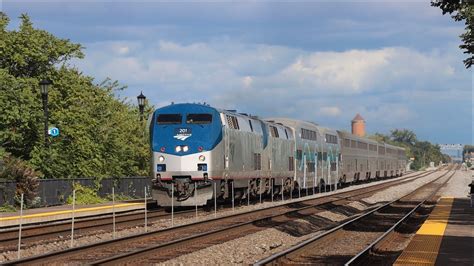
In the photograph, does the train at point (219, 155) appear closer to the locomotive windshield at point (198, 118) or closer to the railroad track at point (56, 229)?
the locomotive windshield at point (198, 118)

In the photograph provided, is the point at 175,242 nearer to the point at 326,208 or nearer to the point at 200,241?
the point at 200,241

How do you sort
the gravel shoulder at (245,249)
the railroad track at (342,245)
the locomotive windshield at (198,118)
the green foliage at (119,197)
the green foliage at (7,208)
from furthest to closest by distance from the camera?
the green foliage at (119,197)
the locomotive windshield at (198,118)
the green foliage at (7,208)
the gravel shoulder at (245,249)
the railroad track at (342,245)

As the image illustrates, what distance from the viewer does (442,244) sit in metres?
15.1

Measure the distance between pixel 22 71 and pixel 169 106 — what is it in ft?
36.2

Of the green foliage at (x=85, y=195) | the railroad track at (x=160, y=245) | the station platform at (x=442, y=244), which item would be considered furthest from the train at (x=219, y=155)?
the station platform at (x=442, y=244)

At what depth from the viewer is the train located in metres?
26.5

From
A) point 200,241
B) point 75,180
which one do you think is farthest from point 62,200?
point 200,241

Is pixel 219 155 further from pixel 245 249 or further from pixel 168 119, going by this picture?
pixel 245 249

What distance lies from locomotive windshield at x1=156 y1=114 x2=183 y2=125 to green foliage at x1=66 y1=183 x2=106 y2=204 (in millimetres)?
6609

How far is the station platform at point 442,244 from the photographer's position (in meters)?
12.6

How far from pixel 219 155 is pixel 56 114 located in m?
10.6

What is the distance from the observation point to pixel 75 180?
104 ft

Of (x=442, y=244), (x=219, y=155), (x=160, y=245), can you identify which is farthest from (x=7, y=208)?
(x=442, y=244)

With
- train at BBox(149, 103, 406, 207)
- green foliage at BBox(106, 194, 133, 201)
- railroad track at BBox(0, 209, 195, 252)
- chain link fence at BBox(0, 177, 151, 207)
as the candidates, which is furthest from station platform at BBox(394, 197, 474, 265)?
green foliage at BBox(106, 194, 133, 201)
